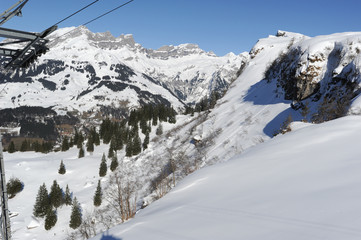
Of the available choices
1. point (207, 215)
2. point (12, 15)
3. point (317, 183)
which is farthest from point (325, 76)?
point (12, 15)

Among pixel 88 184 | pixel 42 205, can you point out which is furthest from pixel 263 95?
pixel 42 205

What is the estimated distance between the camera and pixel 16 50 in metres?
11.3

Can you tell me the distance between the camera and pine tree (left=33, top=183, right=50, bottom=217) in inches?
2601

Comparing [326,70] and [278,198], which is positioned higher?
[326,70]

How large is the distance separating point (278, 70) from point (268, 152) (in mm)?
59535

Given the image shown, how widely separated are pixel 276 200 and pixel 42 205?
249ft

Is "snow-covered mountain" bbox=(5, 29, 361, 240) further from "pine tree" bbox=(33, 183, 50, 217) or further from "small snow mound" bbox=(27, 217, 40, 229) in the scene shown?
"pine tree" bbox=(33, 183, 50, 217)

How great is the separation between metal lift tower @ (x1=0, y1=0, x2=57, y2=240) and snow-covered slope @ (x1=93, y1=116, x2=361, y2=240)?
542 centimetres

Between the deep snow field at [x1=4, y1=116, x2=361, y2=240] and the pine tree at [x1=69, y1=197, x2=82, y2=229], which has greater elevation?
the deep snow field at [x1=4, y1=116, x2=361, y2=240]

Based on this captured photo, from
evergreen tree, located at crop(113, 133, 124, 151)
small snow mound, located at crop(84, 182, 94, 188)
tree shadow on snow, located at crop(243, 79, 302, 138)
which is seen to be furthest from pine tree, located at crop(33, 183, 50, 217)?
tree shadow on snow, located at crop(243, 79, 302, 138)

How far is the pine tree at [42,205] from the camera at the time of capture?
6606 centimetres

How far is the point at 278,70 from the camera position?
2660 inches

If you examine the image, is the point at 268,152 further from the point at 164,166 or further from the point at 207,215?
the point at 164,166

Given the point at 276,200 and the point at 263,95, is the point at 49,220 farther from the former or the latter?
the point at 276,200
